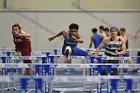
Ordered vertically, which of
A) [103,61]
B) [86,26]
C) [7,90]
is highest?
[86,26]

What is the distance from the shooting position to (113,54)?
10.1 meters

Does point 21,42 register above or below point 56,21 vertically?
below

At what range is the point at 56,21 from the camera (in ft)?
60.1

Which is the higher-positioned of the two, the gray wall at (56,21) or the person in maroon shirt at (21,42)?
the gray wall at (56,21)

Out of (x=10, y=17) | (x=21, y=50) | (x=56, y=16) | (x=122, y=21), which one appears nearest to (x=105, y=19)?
(x=122, y=21)

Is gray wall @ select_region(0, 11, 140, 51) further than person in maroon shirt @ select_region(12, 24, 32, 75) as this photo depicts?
Yes

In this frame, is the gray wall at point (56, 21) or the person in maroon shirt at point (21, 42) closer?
the person in maroon shirt at point (21, 42)

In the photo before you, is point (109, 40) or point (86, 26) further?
point (86, 26)

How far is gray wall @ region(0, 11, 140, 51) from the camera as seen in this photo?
1823 centimetres

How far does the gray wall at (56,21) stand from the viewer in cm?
1823

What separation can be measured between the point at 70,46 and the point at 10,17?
8.45 meters

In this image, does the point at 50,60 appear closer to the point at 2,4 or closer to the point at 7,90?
the point at 7,90

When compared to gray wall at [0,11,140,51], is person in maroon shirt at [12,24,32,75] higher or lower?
lower

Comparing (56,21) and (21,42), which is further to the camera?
(56,21)
